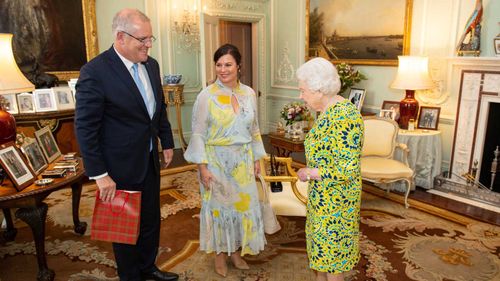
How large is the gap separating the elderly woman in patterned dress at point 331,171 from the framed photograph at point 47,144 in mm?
2043

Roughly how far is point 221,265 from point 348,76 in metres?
3.50

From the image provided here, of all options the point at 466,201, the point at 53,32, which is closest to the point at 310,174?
the point at 466,201

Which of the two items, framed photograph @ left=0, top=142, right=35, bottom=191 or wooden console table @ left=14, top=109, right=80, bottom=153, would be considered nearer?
framed photograph @ left=0, top=142, right=35, bottom=191

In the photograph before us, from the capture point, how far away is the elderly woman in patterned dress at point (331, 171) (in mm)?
1671

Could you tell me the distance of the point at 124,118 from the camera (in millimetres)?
1968

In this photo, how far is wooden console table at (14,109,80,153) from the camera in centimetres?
423

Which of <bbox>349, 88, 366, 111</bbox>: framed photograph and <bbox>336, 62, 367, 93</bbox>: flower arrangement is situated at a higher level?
<bbox>336, 62, 367, 93</bbox>: flower arrangement

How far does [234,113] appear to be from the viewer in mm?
2270

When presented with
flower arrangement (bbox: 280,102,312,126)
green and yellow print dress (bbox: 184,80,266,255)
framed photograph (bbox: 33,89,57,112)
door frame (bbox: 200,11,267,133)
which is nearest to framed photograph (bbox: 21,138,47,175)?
green and yellow print dress (bbox: 184,80,266,255)

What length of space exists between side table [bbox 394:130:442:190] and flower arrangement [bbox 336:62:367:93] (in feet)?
3.87

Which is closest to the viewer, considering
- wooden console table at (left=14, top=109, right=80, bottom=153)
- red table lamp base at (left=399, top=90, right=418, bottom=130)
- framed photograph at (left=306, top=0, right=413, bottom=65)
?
wooden console table at (left=14, top=109, right=80, bottom=153)

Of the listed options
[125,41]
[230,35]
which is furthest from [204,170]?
[230,35]

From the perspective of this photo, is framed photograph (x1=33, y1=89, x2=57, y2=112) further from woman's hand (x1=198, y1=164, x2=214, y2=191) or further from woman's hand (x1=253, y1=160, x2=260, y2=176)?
woman's hand (x1=253, y1=160, x2=260, y2=176)

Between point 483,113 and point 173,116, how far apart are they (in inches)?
171
